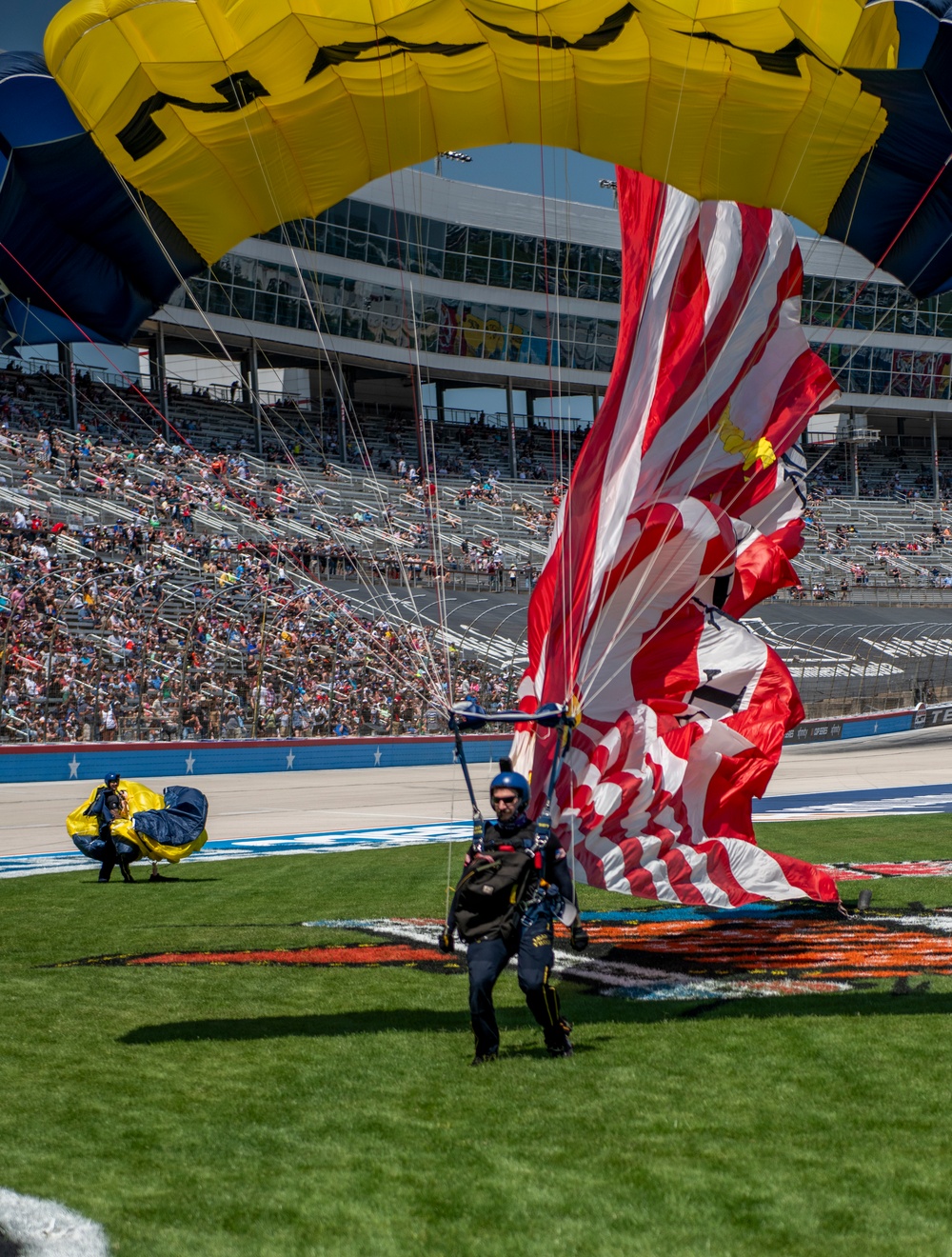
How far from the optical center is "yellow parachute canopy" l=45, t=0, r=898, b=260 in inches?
301

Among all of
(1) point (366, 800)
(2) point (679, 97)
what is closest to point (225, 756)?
(1) point (366, 800)

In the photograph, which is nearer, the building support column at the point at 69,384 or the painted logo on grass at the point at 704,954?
the painted logo on grass at the point at 704,954

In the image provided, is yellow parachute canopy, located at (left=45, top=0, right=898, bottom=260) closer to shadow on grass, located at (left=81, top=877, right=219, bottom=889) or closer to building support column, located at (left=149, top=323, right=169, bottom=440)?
shadow on grass, located at (left=81, top=877, right=219, bottom=889)

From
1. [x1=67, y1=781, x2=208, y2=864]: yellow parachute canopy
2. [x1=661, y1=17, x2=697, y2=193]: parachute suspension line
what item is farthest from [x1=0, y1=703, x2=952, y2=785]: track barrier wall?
[x1=661, y1=17, x2=697, y2=193]: parachute suspension line

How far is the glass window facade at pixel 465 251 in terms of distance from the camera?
1844 inches

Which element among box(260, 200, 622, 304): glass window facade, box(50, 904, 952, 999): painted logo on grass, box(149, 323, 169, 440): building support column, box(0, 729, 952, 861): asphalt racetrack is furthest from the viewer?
box(260, 200, 622, 304): glass window facade

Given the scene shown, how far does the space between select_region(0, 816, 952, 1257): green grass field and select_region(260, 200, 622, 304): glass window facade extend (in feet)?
135

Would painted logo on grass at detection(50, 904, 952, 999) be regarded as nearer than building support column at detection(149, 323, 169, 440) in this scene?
Yes

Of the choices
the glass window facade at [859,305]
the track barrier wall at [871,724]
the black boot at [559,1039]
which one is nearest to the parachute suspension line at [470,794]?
the black boot at [559,1039]

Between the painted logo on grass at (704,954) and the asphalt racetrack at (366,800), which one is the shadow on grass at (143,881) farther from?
the painted logo on grass at (704,954)

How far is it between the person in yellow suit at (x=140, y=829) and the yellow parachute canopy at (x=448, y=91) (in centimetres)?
733

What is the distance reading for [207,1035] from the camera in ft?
23.8

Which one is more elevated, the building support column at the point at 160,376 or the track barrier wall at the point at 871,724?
the building support column at the point at 160,376

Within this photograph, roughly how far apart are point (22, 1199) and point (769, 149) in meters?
7.27
